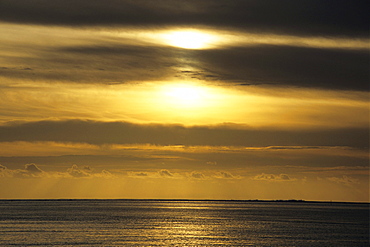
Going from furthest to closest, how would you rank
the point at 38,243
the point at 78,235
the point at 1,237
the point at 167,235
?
the point at 167,235, the point at 78,235, the point at 1,237, the point at 38,243

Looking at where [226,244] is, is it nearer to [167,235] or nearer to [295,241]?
[295,241]

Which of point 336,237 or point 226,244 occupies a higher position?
point 336,237

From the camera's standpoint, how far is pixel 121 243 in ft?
372

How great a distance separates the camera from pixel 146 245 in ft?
364

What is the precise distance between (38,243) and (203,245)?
31.4 m

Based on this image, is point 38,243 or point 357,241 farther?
point 357,241

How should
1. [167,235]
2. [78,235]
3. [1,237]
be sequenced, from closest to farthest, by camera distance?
[1,237]
[78,235]
[167,235]

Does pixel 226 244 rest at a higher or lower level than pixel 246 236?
lower

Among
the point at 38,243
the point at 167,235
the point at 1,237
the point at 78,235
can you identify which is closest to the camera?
the point at 38,243

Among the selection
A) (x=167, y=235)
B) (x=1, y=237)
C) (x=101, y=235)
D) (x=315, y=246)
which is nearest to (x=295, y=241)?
(x=315, y=246)

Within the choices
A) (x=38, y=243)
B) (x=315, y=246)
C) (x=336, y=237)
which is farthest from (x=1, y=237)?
(x=336, y=237)

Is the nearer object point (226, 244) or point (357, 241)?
point (226, 244)

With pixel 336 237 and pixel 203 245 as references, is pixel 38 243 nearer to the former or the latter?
pixel 203 245

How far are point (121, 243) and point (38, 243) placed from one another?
1552 centimetres
